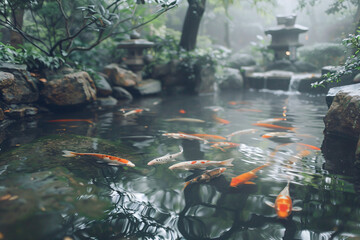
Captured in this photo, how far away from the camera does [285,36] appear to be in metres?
13.3

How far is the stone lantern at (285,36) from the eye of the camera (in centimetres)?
1296

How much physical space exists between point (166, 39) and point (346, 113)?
787cm

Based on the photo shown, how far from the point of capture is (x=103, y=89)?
25.4 ft

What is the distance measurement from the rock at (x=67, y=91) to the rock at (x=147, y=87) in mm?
2590

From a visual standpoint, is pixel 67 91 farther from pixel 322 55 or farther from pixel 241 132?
pixel 322 55

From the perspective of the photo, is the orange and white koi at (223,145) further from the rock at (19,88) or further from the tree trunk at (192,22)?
the tree trunk at (192,22)

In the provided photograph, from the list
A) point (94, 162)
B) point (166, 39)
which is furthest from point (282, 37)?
point (94, 162)

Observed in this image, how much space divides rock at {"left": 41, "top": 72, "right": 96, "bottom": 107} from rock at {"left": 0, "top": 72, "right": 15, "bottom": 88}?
1.06 m

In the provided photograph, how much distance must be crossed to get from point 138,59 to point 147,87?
3.31 feet

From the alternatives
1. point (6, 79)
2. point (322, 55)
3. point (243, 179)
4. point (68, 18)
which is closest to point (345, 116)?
point (243, 179)

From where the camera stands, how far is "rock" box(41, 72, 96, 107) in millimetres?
6195

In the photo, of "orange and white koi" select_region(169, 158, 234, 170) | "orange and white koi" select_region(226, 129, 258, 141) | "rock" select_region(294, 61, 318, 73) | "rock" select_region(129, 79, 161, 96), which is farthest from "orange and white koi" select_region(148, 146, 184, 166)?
"rock" select_region(294, 61, 318, 73)

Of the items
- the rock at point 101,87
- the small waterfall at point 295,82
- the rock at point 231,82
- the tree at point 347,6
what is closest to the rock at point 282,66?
the small waterfall at point 295,82

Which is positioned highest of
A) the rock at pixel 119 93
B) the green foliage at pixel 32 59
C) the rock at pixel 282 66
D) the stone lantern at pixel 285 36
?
the stone lantern at pixel 285 36
